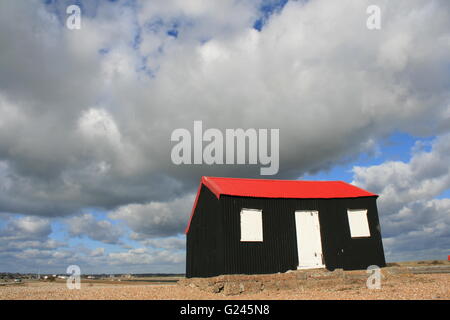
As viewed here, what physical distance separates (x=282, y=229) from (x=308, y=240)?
1906mm

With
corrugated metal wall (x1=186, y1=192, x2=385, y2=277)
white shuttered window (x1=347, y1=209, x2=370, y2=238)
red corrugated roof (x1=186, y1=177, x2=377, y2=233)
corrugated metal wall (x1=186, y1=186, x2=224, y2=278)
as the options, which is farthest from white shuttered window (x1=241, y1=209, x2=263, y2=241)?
white shuttered window (x1=347, y1=209, x2=370, y2=238)

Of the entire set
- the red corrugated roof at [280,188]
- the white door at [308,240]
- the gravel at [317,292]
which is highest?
the red corrugated roof at [280,188]

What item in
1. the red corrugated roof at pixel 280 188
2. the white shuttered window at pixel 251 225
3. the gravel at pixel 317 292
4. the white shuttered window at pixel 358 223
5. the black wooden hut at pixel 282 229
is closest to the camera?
the gravel at pixel 317 292

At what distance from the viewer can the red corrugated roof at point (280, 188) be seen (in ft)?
64.3

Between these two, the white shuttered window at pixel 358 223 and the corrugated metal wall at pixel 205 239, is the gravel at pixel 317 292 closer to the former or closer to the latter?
the corrugated metal wall at pixel 205 239

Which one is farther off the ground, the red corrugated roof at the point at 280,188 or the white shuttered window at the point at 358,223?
the red corrugated roof at the point at 280,188

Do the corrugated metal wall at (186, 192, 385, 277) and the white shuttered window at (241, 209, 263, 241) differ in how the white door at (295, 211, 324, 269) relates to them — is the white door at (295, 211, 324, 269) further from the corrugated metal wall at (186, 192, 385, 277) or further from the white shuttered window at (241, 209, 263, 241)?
the white shuttered window at (241, 209, 263, 241)

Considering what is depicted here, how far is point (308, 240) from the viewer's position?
63.6 ft

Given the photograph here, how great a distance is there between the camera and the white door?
18953 mm

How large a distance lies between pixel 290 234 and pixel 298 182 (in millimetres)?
6049

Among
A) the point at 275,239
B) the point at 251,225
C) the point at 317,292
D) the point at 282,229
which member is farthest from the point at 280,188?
the point at 317,292

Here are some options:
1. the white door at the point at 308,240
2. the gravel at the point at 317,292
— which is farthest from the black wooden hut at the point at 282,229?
the gravel at the point at 317,292

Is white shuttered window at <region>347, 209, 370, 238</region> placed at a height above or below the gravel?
above

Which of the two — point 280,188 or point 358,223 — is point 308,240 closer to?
point 358,223
